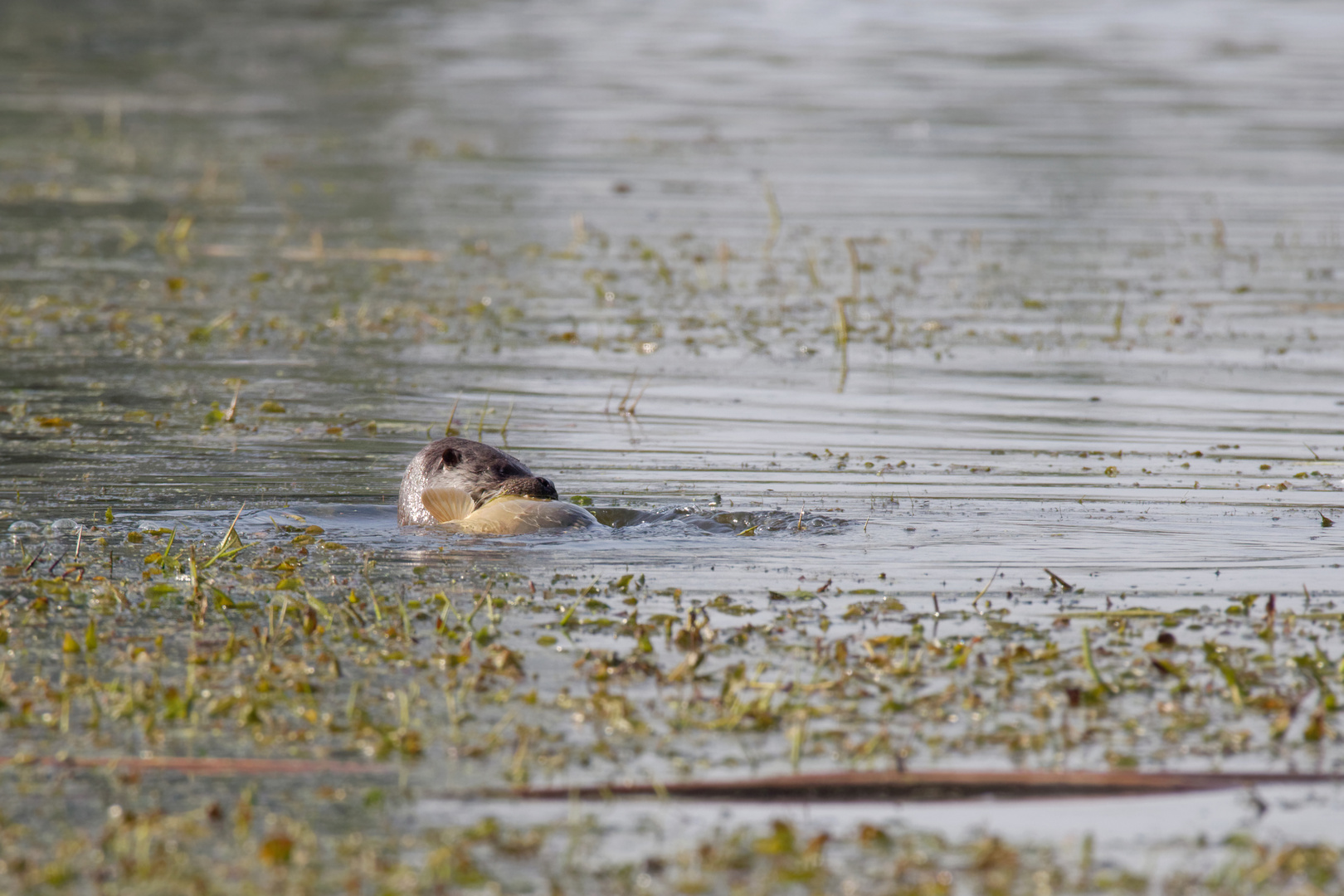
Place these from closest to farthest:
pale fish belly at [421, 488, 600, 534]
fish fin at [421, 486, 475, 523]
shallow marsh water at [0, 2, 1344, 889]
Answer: shallow marsh water at [0, 2, 1344, 889]
pale fish belly at [421, 488, 600, 534]
fish fin at [421, 486, 475, 523]

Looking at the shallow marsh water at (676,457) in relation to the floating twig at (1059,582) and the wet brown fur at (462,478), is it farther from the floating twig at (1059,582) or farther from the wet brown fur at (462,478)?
the wet brown fur at (462,478)

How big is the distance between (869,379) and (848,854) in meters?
8.07

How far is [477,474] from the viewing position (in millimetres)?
9234

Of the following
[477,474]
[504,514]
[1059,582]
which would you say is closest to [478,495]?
[477,474]

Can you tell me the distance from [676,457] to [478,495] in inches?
70.9

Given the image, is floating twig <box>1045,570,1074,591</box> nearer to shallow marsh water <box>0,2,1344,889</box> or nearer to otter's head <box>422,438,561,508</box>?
shallow marsh water <box>0,2,1344,889</box>

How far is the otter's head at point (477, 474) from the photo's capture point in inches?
360

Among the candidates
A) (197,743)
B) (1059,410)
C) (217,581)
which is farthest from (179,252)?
(197,743)

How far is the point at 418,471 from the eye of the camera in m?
9.23

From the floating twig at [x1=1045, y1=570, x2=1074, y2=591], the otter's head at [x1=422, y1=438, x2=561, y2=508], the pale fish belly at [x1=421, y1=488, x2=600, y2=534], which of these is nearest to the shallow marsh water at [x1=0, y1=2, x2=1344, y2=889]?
the floating twig at [x1=1045, y1=570, x2=1074, y2=591]

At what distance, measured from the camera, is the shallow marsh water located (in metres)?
6.02

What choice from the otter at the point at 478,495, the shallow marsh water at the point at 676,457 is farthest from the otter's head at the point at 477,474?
the shallow marsh water at the point at 676,457

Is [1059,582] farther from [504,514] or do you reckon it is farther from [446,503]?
[446,503]

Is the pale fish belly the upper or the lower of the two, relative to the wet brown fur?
lower
